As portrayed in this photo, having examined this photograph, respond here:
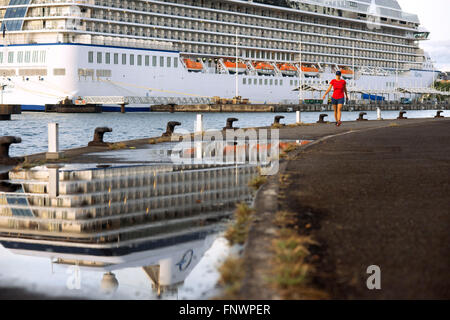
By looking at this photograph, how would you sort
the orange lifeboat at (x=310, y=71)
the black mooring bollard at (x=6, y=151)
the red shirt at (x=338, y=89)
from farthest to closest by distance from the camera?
the orange lifeboat at (x=310, y=71) → the red shirt at (x=338, y=89) → the black mooring bollard at (x=6, y=151)

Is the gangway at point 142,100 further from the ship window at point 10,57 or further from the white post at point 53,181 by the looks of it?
the white post at point 53,181

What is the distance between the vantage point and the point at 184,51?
73.5m

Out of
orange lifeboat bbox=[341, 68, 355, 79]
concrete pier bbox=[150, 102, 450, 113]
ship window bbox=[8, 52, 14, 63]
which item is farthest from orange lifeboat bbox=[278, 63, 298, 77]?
ship window bbox=[8, 52, 14, 63]

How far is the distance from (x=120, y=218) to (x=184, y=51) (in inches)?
2668

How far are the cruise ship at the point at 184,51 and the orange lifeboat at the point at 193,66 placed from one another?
0.12 m

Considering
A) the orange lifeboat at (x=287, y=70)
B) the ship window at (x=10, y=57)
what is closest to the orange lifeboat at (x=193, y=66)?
the orange lifeboat at (x=287, y=70)

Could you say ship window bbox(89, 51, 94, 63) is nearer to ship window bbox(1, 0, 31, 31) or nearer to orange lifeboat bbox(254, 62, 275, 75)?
ship window bbox(1, 0, 31, 31)

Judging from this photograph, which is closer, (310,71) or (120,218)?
(120,218)

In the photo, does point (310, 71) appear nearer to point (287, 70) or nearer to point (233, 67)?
point (287, 70)

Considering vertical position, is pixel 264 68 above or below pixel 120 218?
above

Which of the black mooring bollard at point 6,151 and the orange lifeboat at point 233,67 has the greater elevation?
the orange lifeboat at point 233,67

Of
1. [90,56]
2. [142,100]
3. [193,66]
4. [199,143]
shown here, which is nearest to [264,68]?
[193,66]

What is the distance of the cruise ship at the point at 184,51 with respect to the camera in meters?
63.0

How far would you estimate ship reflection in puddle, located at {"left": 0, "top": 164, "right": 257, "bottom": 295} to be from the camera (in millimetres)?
5281
